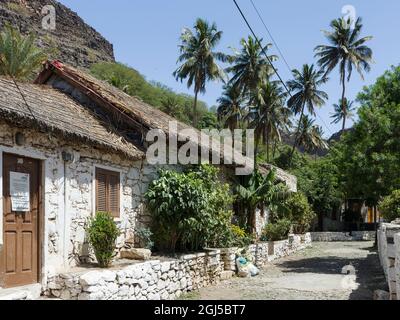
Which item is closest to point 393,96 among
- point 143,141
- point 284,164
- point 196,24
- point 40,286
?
point 143,141

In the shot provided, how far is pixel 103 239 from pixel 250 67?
104 feet

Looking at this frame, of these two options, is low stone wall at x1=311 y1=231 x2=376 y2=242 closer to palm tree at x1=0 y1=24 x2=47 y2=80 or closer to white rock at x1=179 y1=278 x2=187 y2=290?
palm tree at x1=0 y1=24 x2=47 y2=80

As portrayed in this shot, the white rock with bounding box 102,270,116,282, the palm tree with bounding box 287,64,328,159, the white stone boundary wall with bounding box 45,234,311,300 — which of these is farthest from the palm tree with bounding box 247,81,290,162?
the white rock with bounding box 102,270,116,282

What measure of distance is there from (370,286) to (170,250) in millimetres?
5046

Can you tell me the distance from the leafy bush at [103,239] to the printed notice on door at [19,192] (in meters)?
1.58

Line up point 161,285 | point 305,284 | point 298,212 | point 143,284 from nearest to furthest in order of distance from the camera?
point 143,284 < point 161,285 < point 305,284 < point 298,212

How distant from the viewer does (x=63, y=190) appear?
30.8 ft

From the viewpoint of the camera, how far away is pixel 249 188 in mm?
18938

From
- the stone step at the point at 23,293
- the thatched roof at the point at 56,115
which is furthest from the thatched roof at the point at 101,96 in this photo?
the stone step at the point at 23,293

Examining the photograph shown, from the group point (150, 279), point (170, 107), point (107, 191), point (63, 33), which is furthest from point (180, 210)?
point (63, 33)

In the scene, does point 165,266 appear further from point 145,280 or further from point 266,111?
point 266,111

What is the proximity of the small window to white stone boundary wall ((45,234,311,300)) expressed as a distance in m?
1.60

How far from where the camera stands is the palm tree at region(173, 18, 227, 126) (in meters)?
39.0
